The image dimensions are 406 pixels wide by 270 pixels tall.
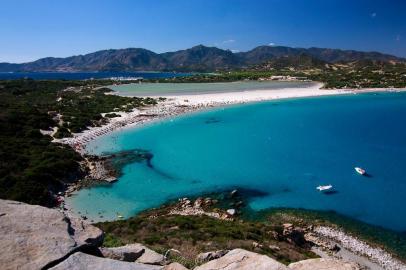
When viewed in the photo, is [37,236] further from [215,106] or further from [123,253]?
[215,106]

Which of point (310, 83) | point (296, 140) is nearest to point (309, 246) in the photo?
point (296, 140)

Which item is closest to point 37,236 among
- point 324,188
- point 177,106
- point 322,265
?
point 322,265

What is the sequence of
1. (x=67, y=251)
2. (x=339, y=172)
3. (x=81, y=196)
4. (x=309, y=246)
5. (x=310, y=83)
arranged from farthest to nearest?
1. (x=310, y=83)
2. (x=339, y=172)
3. (x=81, y=196)
4. (x=309, y=246)
5. (x=67, y=251)

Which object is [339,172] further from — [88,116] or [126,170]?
[88,116]

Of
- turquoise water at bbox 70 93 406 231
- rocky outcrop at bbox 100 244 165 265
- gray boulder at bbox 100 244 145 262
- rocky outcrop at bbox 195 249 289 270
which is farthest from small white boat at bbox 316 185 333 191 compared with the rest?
rocky outcrop at bbox 195 249 289 270

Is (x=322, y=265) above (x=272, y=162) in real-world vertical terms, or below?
above

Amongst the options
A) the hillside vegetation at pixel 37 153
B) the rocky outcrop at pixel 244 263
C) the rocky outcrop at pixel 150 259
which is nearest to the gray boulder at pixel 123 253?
the rocky outcrop at pixel 150 259

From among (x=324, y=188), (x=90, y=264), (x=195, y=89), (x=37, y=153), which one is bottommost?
(x=324, y=188)
